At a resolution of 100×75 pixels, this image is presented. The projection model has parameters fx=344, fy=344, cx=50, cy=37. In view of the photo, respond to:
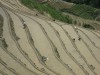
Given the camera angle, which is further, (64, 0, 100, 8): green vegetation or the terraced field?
(64, 0, 100, 8): green vegetation

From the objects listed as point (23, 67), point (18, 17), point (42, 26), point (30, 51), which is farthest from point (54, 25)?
point (23, 67)

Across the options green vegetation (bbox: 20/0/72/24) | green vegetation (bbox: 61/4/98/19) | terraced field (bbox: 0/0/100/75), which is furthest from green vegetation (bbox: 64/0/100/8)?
terraced field (bbox: 0/0/100/75)

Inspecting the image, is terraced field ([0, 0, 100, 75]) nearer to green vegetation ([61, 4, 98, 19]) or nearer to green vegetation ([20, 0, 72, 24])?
green vegetation ([20, 0, 72, 24])

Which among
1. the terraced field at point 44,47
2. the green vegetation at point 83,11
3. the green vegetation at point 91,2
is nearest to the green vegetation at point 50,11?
the green vegetation at point 83,11

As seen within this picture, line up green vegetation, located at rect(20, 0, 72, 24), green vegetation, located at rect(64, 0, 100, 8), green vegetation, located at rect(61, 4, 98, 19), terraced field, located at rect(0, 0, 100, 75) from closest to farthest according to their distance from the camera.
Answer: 1. terraced field, located at rect(0, 0, 100, 75)
2. green vegetation, located at rect(20, 0, 72, 24)
3. green vegetation, located at rect(61, 4, 98, 19)
4. green vegetation, located at rect(64, 0, 100, 8)

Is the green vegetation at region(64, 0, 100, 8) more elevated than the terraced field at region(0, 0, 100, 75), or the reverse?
the terraced field at region(0, 0, 100, 75)

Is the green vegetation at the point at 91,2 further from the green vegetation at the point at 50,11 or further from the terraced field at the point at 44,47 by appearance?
the terraced field at the point at 44,47

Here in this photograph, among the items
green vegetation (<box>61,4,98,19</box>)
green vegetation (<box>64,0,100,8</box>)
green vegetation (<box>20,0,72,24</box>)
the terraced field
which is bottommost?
green vegetation (<box>64,0,100,8</box>)
